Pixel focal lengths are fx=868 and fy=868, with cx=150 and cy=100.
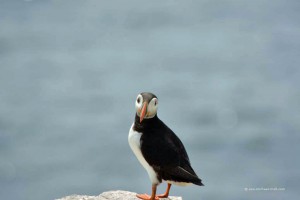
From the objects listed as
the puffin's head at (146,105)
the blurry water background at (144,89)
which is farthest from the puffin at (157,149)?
the blurry water background at (144,89)

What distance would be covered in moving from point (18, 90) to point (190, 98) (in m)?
7.35

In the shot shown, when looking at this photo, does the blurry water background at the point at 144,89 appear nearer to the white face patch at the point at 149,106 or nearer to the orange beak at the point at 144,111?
the white face patch at the point at 149,106

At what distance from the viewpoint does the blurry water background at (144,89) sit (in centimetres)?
3095

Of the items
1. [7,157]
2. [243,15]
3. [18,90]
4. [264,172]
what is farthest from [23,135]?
[243,15]

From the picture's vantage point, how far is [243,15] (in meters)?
42.6

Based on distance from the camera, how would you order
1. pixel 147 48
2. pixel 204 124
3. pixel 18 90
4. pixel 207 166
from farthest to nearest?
pixel 147 48
pixel 18 90
pixel 204 124
pixel 207 166

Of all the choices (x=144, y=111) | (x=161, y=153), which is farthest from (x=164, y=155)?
(x=144, y=111)

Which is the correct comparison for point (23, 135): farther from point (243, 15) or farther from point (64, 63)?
point (243, 15)

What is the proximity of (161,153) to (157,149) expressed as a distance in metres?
0.08

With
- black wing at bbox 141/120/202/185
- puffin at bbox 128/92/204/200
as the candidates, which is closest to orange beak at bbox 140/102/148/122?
puffin at bbox 128/92/204/200

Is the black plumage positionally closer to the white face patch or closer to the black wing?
the black wing

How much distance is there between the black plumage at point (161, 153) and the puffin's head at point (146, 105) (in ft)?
0.57

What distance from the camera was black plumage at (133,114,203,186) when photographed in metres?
12.1

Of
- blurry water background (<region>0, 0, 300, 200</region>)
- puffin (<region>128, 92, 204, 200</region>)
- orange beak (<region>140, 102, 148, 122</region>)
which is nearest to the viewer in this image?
orange beak (<region>140, 102, 148, 122</region>)
